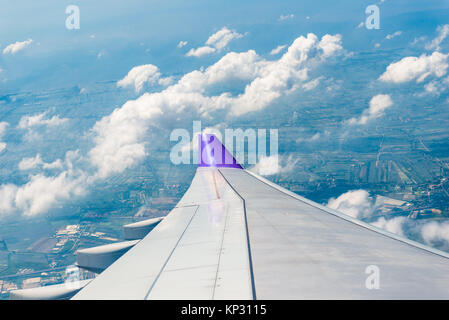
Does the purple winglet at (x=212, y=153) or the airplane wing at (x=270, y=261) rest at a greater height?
the purple winglet at (x=212, y=153)

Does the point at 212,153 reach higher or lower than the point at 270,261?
higher

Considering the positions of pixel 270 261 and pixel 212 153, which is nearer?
pixel 270 261

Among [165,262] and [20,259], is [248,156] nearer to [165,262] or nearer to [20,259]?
[20,259]

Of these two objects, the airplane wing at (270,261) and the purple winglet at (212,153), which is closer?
the airplane wing at (270,261)
